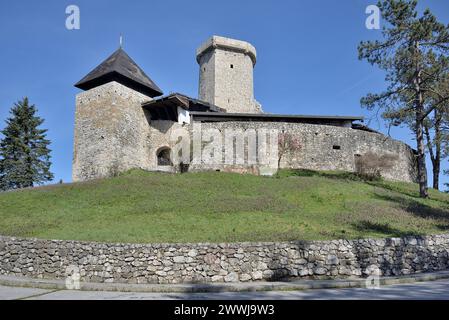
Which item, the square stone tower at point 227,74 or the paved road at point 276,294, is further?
the square stone tower at point 227,74

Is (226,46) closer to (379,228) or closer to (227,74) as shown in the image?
(227,74)

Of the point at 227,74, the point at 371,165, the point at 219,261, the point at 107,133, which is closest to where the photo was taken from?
the point at 219,261

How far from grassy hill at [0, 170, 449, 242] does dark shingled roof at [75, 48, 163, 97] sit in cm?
956

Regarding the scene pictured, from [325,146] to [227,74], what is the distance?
48.7 feet

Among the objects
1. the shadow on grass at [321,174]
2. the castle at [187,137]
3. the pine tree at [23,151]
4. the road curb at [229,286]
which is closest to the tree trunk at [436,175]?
the castle at [187,137]

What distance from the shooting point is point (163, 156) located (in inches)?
1164

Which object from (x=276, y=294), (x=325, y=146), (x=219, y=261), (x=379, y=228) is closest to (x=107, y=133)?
(x=325, y=146)

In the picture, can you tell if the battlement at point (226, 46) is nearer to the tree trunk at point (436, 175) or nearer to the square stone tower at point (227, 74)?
the square stone tower at point (227, 74)

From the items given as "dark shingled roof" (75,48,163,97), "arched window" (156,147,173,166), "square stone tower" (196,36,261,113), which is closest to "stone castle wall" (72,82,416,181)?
"arched window" (156,147,173,166)

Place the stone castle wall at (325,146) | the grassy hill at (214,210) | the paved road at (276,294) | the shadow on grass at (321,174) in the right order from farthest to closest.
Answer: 1. the stone castle wall at (325,146)
2. the shadow on grass at (321,174)
3. the grassy hill at (214,210)
4. the paved road at (276,294)

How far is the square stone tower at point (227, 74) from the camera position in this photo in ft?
123


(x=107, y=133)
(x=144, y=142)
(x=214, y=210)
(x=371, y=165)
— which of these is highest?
(x=107, y=133)

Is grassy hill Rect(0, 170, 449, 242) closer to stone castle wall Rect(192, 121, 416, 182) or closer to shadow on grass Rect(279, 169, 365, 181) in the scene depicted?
shadow on grass Rect(279, 169, 365, 181)

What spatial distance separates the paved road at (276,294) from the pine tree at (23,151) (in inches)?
898
